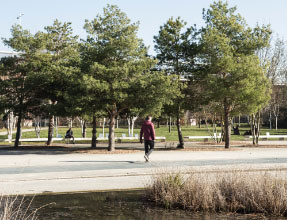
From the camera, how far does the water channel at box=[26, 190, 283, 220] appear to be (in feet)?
25.3

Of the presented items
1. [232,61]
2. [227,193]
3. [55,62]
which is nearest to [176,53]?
[232,61]

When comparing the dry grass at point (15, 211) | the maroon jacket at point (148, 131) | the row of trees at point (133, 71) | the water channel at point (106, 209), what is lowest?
the water channel at point (106, 209)

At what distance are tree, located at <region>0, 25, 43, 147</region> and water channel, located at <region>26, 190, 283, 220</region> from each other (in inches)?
717

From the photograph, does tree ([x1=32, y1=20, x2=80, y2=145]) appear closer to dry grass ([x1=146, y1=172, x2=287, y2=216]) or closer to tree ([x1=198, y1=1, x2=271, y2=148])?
tree ([x1=198, y1=1, x2=271, y2=148])

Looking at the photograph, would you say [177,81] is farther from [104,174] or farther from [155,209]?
[155,209]

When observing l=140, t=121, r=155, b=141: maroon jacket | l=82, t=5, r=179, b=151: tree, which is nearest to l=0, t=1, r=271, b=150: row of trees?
l=82, t=5, r=179, b=151: tree

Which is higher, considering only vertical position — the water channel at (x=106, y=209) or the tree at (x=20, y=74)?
the tree at (x=20, y=74)

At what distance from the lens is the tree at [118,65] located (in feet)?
72.7

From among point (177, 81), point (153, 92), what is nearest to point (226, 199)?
point (153, 92)

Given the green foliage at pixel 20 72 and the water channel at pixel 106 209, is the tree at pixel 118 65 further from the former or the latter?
the water channel at pixel 106 209

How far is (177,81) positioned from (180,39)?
12.1ft

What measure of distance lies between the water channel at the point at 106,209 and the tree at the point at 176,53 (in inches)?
676

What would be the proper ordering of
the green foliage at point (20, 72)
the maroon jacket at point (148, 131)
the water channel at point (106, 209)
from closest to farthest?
1. the water channel at point (106, 209)
2. the maroon jacket at point (148, 131)
3. the green foliage at point (20, 72)

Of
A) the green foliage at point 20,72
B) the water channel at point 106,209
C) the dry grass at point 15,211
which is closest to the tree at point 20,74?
the green foliage at point 20,72
